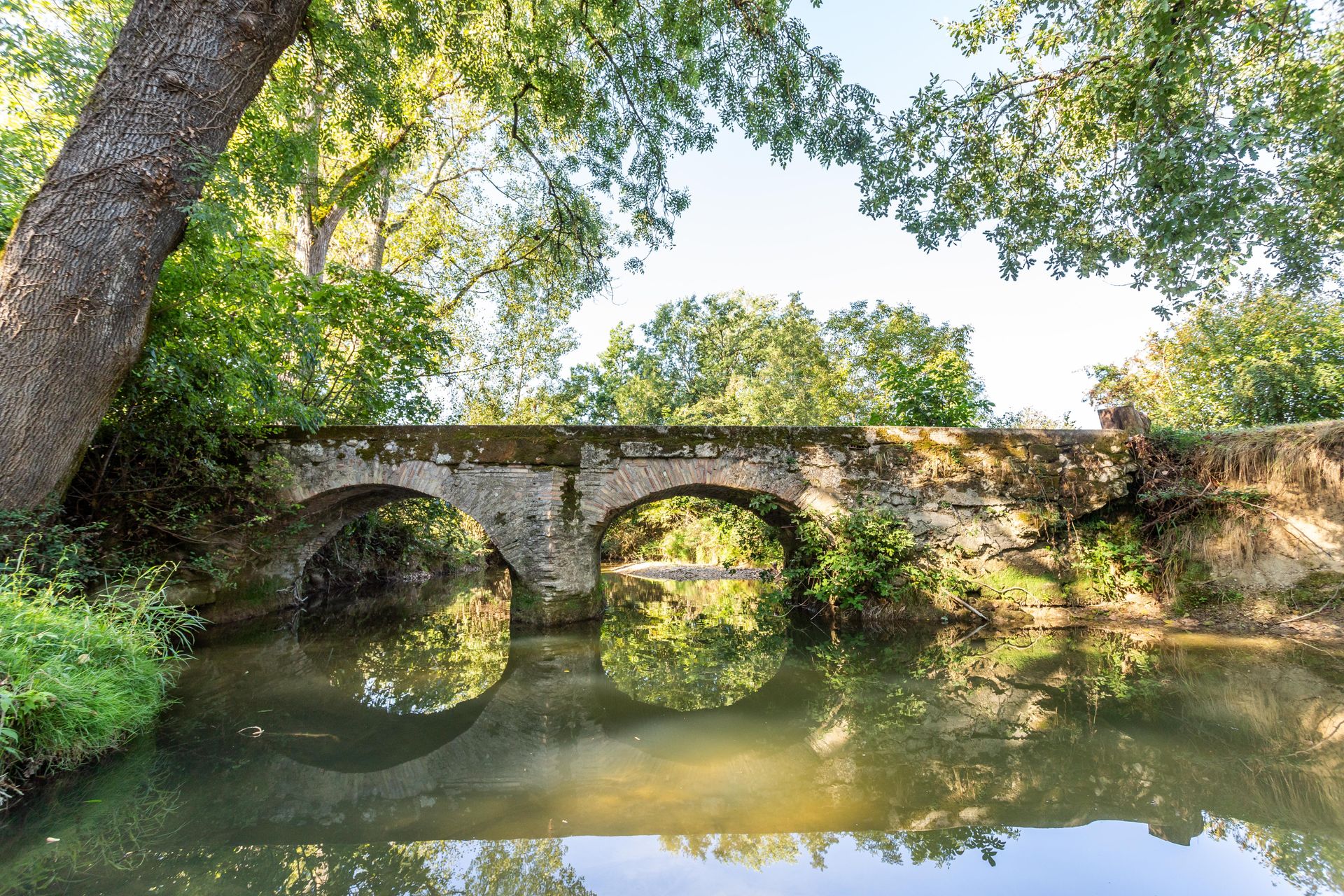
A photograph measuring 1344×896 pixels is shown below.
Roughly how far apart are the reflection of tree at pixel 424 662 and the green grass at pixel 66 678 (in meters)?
1.26

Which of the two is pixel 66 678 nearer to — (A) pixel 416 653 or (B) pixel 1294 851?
(A) pixel 416 653

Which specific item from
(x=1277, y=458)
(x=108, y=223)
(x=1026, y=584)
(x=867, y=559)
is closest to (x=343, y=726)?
(x=108, y=223)

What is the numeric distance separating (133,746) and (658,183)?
7.43 m

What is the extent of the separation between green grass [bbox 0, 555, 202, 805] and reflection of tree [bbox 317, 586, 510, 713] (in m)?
1.26

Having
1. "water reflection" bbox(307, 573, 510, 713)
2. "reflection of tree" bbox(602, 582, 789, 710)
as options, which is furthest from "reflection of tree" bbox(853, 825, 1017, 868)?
"water reflection" bbox(307, 573, 510, 713)

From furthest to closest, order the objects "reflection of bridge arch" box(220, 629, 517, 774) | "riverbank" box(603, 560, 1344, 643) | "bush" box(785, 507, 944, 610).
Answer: "bush" box(785, 507, 944, 610) → "riverbank" box(603, 560, 1344, 643) → "reflection of bridge arch" box(220, 629, 517, 774)

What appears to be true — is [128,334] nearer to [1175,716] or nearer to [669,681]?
[669,681]

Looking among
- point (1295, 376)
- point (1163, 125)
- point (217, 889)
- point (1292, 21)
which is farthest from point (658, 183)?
point (1295, 376)

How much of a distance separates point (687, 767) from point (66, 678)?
2.81 m

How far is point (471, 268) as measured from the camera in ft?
42.2

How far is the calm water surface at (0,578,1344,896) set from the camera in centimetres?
204

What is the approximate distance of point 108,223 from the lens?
3.70 meters

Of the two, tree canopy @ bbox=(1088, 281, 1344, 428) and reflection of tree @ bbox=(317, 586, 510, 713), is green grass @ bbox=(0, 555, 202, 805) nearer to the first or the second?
reflection of tree @ bbox=(317, 586, 510, 713)

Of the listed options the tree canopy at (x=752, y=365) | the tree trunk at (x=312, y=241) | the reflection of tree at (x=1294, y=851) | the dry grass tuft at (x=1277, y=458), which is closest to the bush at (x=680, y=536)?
the tree canopy at (x=752, y=365)
